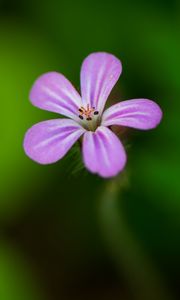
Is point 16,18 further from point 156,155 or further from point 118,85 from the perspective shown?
point 156,155

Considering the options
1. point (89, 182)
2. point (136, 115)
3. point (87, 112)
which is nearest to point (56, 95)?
point (87, 112)

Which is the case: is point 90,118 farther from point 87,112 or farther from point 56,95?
point 56,95

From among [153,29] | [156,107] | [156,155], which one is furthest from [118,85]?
[156,107]

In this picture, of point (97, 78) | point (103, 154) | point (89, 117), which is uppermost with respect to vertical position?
point (97, 78)

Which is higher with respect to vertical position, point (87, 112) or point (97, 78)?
point (97, 78)

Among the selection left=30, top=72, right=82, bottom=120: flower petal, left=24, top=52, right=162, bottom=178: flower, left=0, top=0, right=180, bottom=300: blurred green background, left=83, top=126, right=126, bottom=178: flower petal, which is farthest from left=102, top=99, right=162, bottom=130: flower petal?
left=0, top=0, right=180, bottom=300: blurred green background

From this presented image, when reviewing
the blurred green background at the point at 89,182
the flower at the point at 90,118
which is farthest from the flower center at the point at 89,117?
the blurred green background at the point at 89,182
